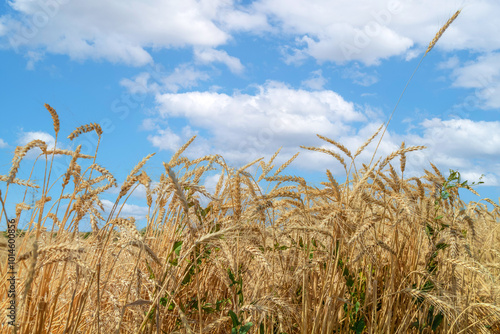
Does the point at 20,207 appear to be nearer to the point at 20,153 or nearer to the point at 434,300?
the point at 20,153

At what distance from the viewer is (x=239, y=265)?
108 inches

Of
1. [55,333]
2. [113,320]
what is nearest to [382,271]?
[113,320]

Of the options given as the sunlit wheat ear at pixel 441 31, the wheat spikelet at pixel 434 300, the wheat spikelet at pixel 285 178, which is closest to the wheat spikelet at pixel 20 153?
the wheat spikelet at pixel 285 178

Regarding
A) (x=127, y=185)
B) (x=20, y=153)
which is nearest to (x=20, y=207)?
(x=20, y=153)

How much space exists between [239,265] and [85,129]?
4.16 ft

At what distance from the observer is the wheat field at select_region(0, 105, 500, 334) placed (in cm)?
221

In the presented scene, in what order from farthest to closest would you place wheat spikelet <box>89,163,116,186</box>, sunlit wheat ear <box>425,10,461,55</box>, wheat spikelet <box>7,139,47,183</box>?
sunlit wheat ear <box>425,10,461,55</box> → wheat spikelet <box>89,163,116,186</box> → wheat spikelet <box>7,139,47,183</box>

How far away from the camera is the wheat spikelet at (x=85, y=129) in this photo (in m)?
2.45

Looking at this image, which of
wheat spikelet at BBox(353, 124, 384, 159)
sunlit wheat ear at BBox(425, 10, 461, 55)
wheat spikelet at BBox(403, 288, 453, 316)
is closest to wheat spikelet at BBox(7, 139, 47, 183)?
wheat spikelet at BBox(353, 124, 384, 159)

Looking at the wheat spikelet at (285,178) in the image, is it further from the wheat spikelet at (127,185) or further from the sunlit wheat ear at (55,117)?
the sunlit wheat ear at (55,117)

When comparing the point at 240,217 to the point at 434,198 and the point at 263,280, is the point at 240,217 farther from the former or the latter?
the point at 434,198

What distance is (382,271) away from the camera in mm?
3445

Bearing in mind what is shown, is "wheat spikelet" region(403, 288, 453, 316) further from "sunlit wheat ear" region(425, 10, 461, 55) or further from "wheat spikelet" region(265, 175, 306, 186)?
"sunlit wheat ear" region(425, 10, 461, 55)

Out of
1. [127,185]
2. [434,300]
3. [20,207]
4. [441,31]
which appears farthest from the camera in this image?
[441,31]
